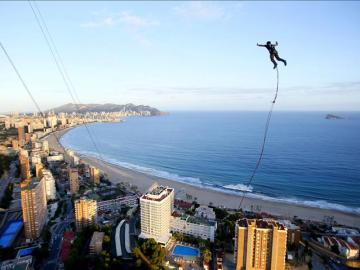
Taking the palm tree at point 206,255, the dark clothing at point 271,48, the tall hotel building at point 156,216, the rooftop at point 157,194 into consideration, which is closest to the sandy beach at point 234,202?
the rooftop at point 157,194

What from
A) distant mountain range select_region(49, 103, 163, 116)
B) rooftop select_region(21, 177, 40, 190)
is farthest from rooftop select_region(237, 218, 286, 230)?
distant mountain range select_region(49, 103, 163, 116)

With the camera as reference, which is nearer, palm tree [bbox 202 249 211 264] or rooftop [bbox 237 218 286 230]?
rooftop [bbox 237 218 286 230]

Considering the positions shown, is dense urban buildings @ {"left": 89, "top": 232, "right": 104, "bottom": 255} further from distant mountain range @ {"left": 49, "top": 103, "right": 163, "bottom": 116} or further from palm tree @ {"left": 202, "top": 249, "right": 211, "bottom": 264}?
distant mountain range @ {"left": 49, "top": 103, "right": 163, "bottom": 116}

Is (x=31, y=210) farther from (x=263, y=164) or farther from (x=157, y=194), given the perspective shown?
(x=263, y=164)

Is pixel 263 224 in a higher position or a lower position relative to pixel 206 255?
higher

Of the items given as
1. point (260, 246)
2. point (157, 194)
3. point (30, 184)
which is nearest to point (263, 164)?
point (157, 194)

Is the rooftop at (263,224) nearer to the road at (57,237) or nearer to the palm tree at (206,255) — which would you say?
the palm tree at (206,255)
